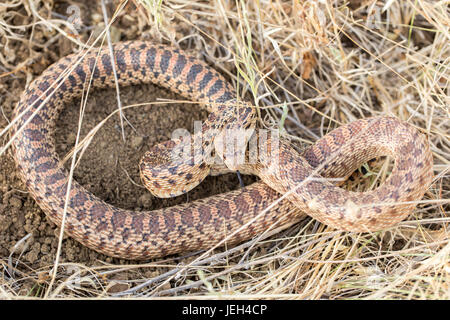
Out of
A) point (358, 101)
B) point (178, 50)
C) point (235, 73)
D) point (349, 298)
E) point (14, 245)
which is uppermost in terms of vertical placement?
point (178, 50)

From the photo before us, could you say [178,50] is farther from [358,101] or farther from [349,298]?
[349,298]

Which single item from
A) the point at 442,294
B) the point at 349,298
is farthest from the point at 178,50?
the point at 442,294

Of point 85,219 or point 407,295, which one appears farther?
point 85,219

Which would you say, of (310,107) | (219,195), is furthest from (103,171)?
(310,107)

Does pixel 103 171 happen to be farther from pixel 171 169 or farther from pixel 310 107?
pixel 310 107

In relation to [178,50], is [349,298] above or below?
below
